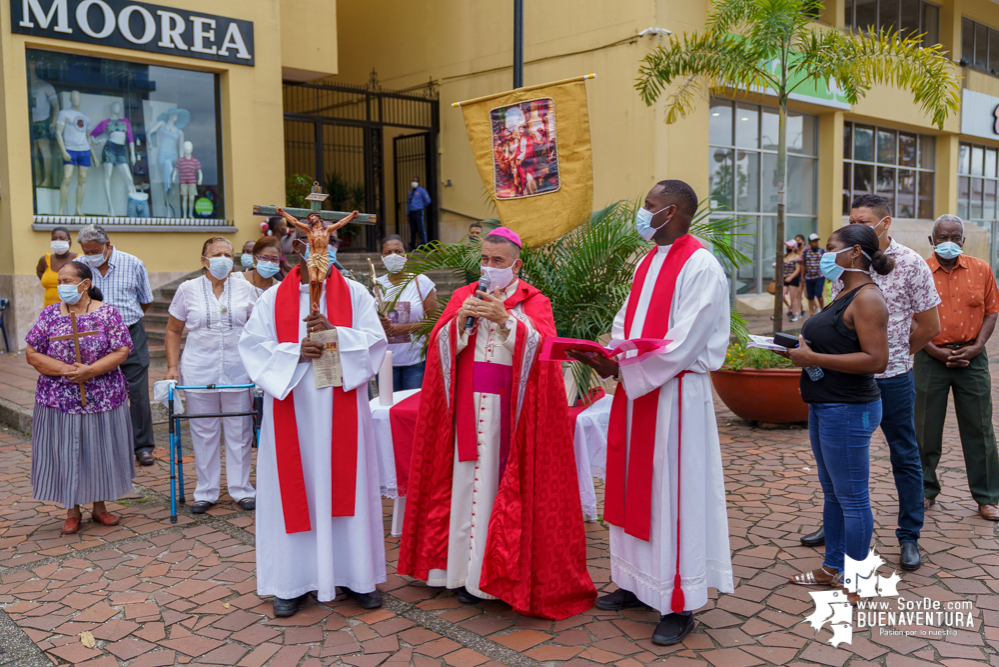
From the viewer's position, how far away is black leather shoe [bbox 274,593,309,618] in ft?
13.7

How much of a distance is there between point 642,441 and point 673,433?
17 centimetres

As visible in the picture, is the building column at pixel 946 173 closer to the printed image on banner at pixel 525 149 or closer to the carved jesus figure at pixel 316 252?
the printed image on banner at pixel 525 149

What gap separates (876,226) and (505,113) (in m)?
2.70

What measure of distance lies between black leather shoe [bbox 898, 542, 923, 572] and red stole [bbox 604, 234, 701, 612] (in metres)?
1.63

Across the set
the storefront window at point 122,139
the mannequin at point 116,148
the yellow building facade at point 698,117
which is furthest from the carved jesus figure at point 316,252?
the yellow building facade at point 698,117

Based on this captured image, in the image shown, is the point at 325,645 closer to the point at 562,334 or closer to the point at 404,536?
the point at 404,536

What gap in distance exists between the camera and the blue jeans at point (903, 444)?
464cm

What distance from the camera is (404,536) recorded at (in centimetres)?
432

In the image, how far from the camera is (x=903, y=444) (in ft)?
15.3

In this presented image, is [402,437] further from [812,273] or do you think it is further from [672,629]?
[812,273]

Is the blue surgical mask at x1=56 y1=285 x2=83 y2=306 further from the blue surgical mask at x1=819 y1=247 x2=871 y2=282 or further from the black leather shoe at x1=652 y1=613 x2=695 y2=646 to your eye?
the blue surgical mask at x1=819 y1=247 x2=871 y2=282

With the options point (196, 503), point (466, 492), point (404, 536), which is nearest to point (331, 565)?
point (404, 536)

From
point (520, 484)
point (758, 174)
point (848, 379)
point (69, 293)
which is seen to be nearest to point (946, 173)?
point (758, 174)

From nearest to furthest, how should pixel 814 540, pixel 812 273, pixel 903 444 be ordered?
pixel 903 444
pixel 814 540
pixel 812 273
